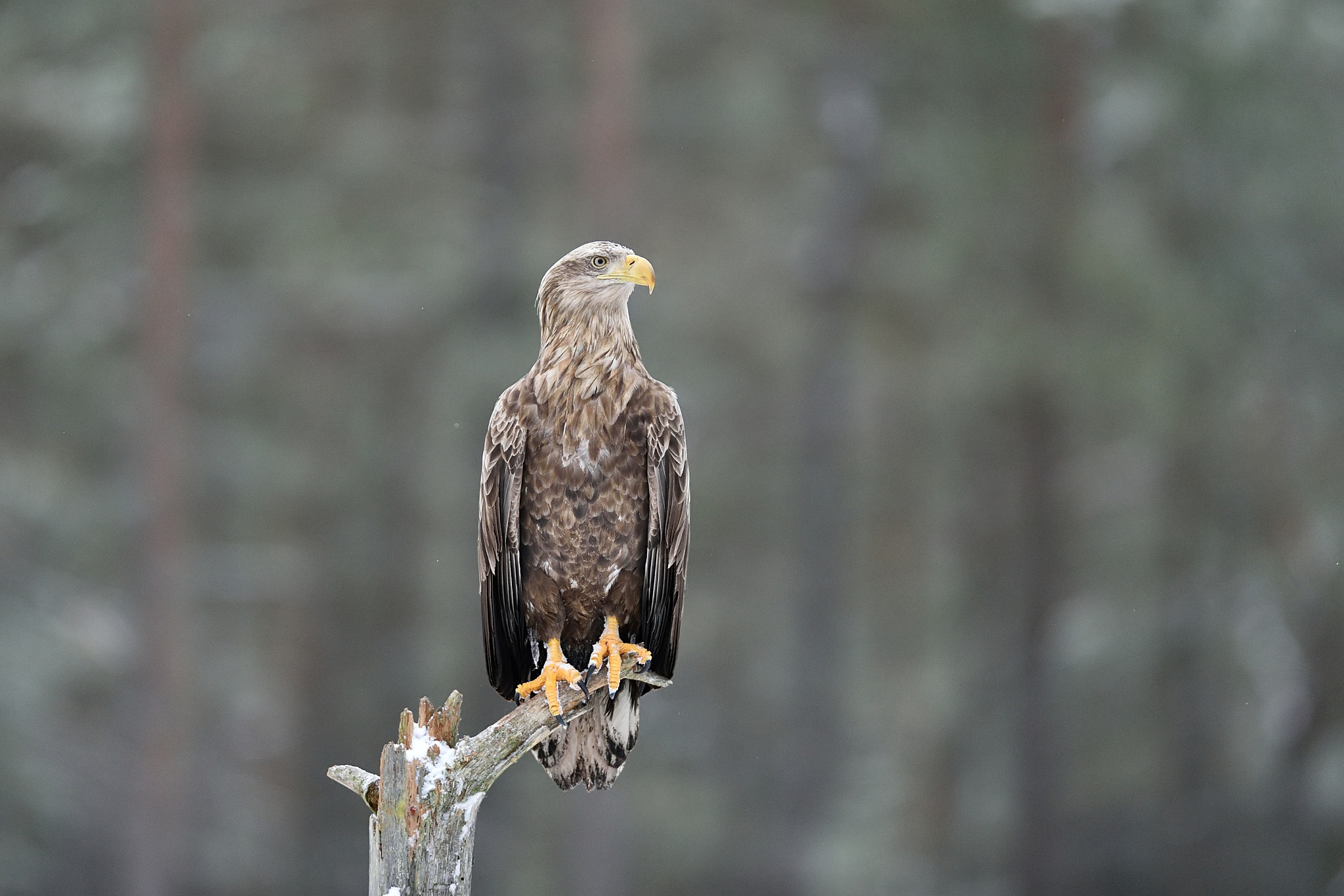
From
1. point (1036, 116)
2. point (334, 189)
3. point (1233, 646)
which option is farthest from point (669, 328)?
point (1233, 646)

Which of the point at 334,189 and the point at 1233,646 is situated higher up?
the point at 334,189

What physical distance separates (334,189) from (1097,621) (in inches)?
306

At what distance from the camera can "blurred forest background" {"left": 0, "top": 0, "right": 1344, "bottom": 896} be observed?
9531 millimetres

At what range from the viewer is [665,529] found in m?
3.79

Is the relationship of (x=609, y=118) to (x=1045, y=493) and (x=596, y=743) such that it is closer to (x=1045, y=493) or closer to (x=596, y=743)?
(x=1045, y=493)

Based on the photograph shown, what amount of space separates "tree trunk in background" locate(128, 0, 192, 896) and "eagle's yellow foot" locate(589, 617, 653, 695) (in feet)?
25.0

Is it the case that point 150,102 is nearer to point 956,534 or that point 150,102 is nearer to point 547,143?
point 547,143

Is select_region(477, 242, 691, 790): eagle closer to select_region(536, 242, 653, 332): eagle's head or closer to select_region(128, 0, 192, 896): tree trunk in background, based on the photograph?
→ select_region(536, 242, 653, 332): eagle's head

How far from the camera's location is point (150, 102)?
1018 centimetres

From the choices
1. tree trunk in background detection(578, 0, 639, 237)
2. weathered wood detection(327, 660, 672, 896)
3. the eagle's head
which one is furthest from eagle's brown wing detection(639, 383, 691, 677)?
tree trunk in background detection(578, 0, 639, 237)

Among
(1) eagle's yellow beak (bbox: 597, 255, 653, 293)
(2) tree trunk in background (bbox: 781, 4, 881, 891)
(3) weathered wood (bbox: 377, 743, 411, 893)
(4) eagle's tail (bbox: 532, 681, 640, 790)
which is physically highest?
(2) tree trunk in background (bbox: 781, 4, 881, 891)

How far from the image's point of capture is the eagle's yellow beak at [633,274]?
12.3ft

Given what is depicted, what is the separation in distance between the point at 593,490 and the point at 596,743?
72 centimetres

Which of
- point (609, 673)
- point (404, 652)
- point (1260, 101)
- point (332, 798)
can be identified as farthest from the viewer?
point (332, 798)
